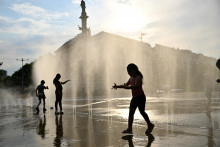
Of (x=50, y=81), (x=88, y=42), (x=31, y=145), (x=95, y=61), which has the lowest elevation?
(x=31, y=145)

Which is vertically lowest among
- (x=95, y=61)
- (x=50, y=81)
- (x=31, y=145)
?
(x=31, y=145)

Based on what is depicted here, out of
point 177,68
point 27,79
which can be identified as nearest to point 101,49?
point 177,68

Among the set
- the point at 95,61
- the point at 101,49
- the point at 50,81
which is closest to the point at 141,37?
the point at 101,49

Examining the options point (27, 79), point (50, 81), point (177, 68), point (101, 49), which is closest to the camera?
point (50, 81)

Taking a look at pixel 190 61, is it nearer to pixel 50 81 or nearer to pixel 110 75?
pixel 110 75

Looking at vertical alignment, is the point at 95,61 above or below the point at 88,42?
below

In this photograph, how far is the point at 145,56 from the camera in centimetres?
5550

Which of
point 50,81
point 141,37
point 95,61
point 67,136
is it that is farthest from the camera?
point 141,37

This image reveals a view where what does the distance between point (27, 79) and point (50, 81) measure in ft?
122

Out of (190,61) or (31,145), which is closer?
(31,145)

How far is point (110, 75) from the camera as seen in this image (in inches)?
2023

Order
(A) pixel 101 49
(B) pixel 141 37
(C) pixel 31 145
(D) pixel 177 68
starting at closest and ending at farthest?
(C) pixel 31 145 → (A) pixel 101 49 → (B) pixel 141 37 → (D) pixel 177 68

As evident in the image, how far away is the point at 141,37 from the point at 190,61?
2883 centimetres

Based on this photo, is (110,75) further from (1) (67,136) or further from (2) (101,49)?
(1) (67,136)
